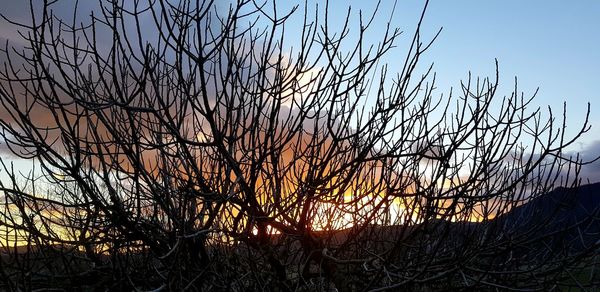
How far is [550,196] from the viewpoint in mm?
5527

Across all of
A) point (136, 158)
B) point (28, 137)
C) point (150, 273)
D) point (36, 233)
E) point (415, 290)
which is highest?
point (28, 137)

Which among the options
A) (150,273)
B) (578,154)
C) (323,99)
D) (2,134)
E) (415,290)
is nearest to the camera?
(2,134)

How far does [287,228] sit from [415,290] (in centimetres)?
186

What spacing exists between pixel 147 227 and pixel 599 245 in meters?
3.36

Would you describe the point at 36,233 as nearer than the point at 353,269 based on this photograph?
Yes

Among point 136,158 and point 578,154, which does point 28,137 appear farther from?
point 578,154

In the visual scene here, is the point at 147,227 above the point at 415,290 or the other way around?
above

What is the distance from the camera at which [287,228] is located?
3814 mm

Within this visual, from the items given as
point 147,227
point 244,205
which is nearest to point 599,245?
point 244,205

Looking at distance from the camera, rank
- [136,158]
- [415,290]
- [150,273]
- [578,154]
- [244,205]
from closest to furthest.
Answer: [136,158] < [244,205] < [150,273] < [578,154] < [415,290]

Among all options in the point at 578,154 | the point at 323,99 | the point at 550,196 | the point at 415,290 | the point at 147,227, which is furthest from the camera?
the point at 550,196

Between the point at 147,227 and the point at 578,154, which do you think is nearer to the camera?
the point at 147,227

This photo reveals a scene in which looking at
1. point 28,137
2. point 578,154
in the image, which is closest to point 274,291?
point 28,137

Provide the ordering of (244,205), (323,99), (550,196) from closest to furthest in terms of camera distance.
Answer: (244,205) → (323,99) → (550,196)
